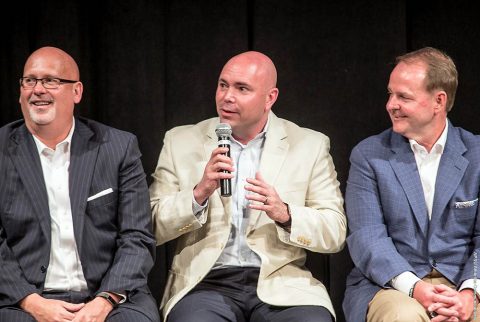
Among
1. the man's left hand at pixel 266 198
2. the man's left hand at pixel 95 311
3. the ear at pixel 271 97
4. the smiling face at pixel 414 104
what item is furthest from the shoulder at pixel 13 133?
the smiling face at pixel 414 104

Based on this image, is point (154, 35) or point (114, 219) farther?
point (154, 35)

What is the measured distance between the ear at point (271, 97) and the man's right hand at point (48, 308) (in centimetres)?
127

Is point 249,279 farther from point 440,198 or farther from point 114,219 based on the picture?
point 440,198

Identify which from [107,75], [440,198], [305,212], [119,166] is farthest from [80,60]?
[440,198]

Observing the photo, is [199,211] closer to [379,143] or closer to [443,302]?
[379,143]

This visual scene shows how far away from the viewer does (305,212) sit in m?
3.86

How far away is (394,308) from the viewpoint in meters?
3.50

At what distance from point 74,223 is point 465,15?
2268mm

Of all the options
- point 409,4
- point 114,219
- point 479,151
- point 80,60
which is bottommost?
point 114,219

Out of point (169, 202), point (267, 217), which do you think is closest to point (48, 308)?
point (169, 202)

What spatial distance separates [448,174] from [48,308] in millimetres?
1773

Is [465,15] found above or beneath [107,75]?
above

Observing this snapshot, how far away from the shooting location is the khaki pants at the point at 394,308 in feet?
11.4

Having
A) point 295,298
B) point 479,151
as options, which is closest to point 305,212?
point 295,298
